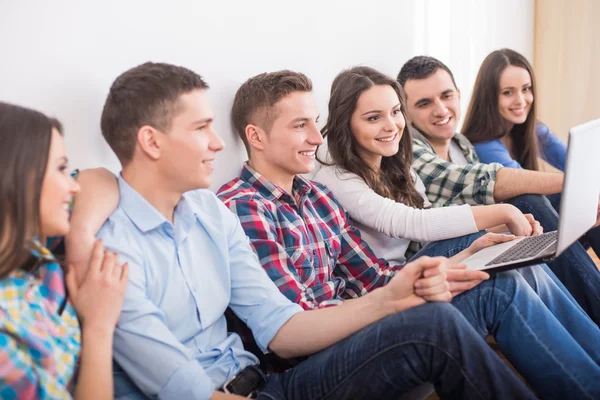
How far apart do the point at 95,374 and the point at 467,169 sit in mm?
1530

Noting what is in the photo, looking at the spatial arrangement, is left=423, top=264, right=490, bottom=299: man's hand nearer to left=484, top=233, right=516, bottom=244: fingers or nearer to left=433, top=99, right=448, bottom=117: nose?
left=484, top=233, right=516, bottom=244: fingers

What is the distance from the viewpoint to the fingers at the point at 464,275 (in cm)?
146

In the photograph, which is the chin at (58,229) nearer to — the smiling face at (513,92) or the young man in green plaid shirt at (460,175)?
the young man in green plaid shirt at (460,175)

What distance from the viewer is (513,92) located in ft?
8.72

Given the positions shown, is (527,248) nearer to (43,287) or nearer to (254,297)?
(254,297)

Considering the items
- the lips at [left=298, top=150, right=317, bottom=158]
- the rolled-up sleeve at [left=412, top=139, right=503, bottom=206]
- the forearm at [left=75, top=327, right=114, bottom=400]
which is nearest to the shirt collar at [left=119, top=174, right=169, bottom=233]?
the forearm at [left=75, top=327, right=114, bottom=400]

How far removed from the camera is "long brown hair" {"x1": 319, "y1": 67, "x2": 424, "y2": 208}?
6.60 ft

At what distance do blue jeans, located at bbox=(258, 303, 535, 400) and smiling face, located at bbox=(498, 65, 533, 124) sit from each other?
1622 mm

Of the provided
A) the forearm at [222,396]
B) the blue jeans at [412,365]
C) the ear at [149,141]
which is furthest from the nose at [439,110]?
the forearm at [222,396]

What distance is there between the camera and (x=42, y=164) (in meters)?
1.00

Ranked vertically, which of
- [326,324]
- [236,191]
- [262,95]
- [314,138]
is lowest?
[326,324]

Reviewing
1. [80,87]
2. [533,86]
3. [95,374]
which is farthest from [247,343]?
[533,86]

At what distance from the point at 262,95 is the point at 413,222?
56cm

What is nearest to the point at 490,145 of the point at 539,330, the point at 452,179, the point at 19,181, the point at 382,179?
the point at 452,179
